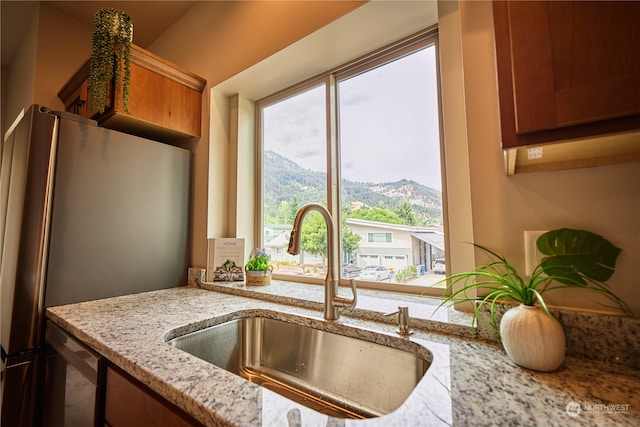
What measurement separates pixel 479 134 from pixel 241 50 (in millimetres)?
1346

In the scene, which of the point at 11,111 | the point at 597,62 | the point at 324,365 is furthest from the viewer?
the point at 11,111

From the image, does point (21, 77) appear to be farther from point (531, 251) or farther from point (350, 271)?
point (531, 251)

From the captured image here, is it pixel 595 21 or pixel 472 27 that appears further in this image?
pixel 472 27

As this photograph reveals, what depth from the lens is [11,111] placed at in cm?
215

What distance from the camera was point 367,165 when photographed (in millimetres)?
1391

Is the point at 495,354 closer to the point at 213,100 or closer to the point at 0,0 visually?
the point at 213,100

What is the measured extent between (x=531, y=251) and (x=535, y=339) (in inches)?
9.2

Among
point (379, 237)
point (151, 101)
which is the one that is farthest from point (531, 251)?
point (151, 101)

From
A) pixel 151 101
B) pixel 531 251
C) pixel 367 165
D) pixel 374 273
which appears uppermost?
pixel 151 101

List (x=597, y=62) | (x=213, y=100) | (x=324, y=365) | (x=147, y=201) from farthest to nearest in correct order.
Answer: (x=213, y=100), (x=147, y=201), (x=324, y=365), (x=597, y=62)

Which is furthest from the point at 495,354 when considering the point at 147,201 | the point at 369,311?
the point at 147,201

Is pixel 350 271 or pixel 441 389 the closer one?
pixel 441 389

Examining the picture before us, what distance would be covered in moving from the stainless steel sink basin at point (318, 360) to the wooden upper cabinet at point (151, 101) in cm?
117

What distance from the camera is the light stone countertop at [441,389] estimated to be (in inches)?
17.2
